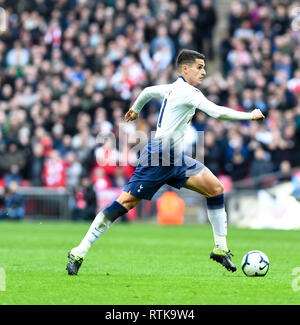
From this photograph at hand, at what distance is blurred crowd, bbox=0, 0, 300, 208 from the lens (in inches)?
985

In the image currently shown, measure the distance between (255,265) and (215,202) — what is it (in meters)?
1.01

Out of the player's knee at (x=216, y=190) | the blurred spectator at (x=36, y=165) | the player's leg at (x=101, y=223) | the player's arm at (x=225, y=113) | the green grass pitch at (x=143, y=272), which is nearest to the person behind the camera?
the green grass pitch at (x=143, y=272)

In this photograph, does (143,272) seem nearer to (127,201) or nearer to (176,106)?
(127,201)

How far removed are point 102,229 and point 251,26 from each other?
61.3ft

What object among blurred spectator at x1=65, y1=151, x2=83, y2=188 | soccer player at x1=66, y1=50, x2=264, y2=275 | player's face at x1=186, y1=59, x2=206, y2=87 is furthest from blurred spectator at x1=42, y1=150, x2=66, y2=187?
player's face at x1=186, y1=59, x2=206, y2=87

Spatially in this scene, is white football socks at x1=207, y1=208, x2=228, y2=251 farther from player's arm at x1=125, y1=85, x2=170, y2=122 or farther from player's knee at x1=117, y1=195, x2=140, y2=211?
player's arm at x1=125, y1=85, x2=170, y2=122

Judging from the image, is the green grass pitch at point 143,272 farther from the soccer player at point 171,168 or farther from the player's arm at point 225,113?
the player's arm at point 225,113

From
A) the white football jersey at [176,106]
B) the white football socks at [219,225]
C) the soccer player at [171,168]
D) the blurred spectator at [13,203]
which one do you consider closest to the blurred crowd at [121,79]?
the blurred spectator at [13,203]

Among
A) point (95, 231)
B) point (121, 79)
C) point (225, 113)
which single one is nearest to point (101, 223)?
point (95, 231)

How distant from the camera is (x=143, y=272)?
36.8 ft

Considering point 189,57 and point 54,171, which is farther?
point 54,171

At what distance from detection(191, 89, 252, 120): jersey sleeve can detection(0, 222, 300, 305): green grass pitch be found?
1.86 metres

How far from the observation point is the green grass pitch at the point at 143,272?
8609mm

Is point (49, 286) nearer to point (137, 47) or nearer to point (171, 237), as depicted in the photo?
point (171, 237)
